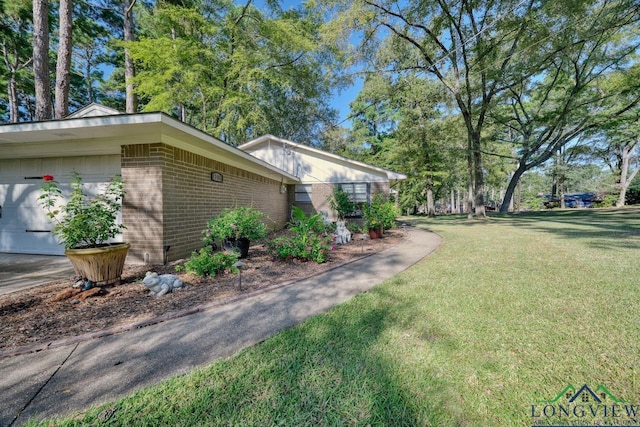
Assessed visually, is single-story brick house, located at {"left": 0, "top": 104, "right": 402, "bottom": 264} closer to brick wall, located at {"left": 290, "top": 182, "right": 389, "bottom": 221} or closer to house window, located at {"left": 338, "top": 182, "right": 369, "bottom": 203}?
brick wall, located at {"left": 290, "top": 182, "right": 389, "bottom": 221}

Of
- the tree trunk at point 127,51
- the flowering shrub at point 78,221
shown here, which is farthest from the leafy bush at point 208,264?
the tree trunk at point 127,51

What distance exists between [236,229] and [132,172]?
2.37 metres

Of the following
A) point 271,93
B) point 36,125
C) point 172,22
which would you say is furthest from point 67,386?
point 271,93

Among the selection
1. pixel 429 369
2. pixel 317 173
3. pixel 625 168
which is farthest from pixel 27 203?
pixel 625 168

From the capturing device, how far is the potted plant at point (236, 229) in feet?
16.8

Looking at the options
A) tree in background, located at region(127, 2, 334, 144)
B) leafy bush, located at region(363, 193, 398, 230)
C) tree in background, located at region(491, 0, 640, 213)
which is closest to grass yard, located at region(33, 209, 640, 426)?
leafy bush, located at region(363, 193, 398, 230)

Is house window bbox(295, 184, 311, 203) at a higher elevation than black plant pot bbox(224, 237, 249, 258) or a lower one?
higher

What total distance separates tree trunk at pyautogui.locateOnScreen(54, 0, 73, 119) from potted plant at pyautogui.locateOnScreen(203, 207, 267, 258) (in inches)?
280

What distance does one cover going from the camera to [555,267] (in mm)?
4645

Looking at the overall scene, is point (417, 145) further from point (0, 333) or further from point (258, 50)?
point (0, 333)

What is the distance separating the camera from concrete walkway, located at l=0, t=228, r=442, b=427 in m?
1.69

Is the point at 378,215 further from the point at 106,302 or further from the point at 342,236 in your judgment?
the point at 106,302

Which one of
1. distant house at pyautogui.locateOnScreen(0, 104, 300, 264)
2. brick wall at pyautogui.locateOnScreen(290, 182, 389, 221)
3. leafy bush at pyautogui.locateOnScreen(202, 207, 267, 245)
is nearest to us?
distant house at pyautogui.locateOnScreen(0, 104, 300, 264)

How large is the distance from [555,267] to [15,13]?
76.6 feet
